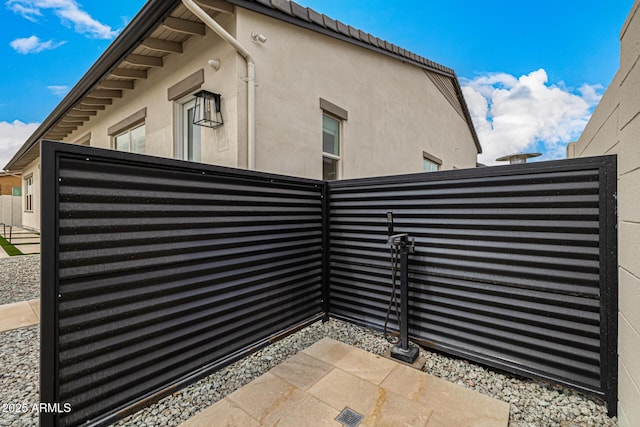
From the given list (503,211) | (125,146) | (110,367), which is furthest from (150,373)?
(125,146)

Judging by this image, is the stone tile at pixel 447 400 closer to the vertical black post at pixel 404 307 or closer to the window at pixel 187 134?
the vertical black post at pixel 404 307

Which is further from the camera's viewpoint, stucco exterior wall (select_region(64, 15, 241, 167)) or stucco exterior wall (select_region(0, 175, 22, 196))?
stucco exterior wall (select_region(0, 175, 22, 196))

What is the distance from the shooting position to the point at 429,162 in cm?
844

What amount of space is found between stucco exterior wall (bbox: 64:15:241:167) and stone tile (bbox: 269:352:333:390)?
2.18 m

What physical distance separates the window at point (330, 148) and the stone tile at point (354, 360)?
2.79 m

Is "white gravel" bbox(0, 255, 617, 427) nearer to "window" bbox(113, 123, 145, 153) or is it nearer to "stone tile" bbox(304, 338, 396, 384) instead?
"stone tile" bbox(304, 338, 396, 384)

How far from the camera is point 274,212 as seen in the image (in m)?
2.84

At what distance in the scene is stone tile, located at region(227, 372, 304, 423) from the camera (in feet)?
6.25

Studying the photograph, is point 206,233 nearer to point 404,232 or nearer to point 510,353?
point 404,232

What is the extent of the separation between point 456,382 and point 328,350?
1098 mm

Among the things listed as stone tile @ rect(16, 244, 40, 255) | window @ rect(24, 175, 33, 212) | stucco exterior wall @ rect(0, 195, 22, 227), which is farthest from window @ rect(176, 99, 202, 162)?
stucco exterior wall @ rect(0, 195, 22, 227)

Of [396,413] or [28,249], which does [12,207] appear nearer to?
[28,249]

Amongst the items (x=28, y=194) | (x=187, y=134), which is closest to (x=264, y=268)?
(x=187, y=134)

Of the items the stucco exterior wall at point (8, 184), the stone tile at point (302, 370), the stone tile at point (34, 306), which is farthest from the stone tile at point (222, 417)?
the stucco exterior wall at point (8, 184)
